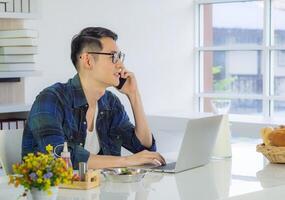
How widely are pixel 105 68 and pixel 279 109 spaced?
12.5 ft

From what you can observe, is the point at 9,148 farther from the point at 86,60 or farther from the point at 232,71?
the point at 232,71

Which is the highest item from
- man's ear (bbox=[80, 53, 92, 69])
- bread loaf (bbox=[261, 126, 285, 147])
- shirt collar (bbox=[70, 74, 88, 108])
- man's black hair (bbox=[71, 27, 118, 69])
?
man's black hair (bbox=[71, 27, 118, 69])

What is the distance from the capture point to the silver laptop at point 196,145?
2395mm

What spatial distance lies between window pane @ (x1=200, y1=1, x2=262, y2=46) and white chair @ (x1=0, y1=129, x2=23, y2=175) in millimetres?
4092

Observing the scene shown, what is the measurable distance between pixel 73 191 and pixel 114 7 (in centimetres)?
392

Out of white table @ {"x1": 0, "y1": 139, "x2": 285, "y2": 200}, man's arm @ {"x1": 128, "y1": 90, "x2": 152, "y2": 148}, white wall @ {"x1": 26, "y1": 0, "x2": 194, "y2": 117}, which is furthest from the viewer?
white wall @ {"x1": 26, "y1": 0, "x2": 194, "y2": 117}

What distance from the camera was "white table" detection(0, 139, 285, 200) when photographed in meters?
1.94

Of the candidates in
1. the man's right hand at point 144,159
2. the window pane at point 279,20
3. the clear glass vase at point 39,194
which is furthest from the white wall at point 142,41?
the clear glass vase at point 39,194

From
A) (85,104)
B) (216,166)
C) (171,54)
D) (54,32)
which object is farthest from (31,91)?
(216,166)

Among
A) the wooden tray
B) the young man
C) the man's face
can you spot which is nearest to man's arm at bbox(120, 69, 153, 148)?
the young man

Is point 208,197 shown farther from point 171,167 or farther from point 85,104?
point 85,104

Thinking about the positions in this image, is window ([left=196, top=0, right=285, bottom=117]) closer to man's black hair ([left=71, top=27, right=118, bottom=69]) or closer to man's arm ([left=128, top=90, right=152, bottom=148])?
man's arm ([left=128, top=90, right=152, bottom=148])

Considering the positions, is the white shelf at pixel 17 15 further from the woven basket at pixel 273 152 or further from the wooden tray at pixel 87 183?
the wooden tray at pixel 87 183

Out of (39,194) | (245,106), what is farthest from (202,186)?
(245,106)
